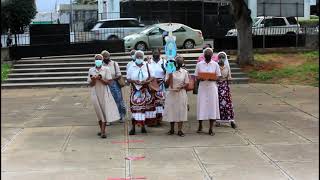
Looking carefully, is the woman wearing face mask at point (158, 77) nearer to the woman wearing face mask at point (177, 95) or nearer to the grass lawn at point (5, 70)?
the woman wearing face mask at point (177, 95)

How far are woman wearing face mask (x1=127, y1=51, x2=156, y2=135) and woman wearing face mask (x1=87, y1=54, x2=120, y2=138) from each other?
16.1 inches

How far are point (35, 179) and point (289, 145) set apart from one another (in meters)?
4.22

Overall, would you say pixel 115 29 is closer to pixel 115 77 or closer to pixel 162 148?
pixel 115 77

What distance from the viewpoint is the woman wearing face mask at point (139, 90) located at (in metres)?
9.91

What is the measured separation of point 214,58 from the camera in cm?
1029

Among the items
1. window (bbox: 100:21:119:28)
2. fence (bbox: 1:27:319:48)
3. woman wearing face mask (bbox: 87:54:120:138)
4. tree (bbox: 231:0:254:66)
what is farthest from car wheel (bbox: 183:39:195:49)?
woman wearing face mask (bbox: 87:54:120:138)

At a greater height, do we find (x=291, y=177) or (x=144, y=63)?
(x=144, y=63)

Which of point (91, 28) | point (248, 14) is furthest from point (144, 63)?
point (91, 28)

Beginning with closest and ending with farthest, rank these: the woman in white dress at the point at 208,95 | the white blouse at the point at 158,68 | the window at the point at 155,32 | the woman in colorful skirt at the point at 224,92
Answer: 1. the woman in white dress at the point at 208,95
2. the white blouse at the point at 158,68
3. the woman in colorful skirt at the point at 224,92
4. the window at the point at 155,32

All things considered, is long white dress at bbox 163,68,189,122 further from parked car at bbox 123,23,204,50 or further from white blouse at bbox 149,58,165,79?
parked car at bbox 123,23,204,50

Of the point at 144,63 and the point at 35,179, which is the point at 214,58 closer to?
the point at 144,63

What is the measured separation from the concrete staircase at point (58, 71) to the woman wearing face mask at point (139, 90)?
31.0 ft

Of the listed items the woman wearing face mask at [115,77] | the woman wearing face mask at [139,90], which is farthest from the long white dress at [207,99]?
the woman wearing face mask at [115,77]

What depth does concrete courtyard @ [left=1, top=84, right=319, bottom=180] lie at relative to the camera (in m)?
7.22
